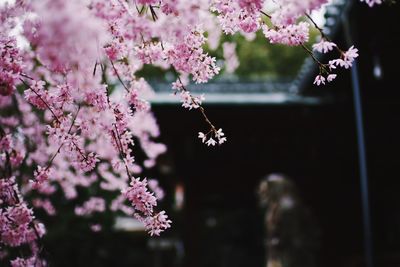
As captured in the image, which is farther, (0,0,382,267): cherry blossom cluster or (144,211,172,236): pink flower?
(144,211,172,236): pink flower

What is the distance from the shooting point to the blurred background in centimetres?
622

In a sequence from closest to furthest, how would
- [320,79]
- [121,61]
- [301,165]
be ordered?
1. [320,79]
2. [121,61]
3. [301,165]

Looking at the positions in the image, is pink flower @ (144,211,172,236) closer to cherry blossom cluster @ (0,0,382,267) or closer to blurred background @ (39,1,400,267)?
cherry blossom cluster @ (0,0,382,267)

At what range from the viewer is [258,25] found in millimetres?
2893

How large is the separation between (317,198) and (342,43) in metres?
3.41

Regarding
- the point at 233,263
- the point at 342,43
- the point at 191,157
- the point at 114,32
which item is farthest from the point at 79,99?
the point at 233,263

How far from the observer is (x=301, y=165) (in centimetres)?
802

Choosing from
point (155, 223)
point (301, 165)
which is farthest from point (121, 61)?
point (301, 165)

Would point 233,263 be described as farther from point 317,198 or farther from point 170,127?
point 170,127

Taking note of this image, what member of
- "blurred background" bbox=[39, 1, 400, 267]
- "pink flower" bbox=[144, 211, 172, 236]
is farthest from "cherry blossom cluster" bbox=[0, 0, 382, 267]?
"blurred background" bbox=[39, 1, 400, 267]

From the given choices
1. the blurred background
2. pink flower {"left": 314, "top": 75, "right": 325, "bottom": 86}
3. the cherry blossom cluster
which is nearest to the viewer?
the cherry blossom cluster

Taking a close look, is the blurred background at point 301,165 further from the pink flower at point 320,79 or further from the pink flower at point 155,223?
the pink flower at point 155,223

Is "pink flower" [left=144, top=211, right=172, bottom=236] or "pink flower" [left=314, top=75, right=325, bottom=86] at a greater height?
"pink flower" [left=314, top=75, right=325, bottom=86]

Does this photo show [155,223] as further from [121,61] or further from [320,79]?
[320,79]
